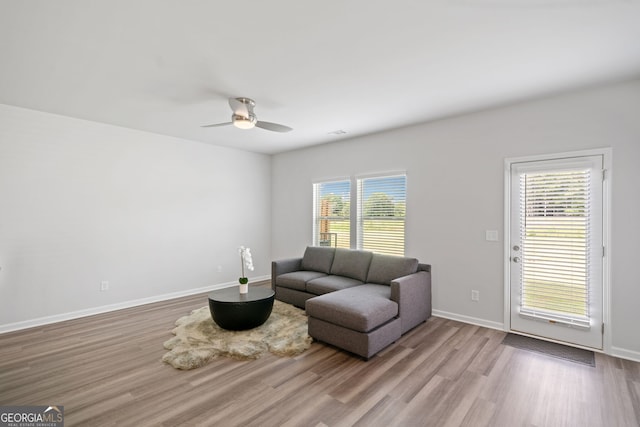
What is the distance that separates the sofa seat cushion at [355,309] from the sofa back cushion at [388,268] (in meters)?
0.55

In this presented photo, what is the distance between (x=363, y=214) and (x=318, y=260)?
1125 millimetres

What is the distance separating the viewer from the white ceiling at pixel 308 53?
6.39ft

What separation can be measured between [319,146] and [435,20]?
12.4ft

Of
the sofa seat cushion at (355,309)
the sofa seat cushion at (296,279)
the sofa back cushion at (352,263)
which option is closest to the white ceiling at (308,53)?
the sofa back cushion at (352,263)

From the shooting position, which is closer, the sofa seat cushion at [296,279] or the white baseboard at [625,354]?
the white baseboard at [625,354]

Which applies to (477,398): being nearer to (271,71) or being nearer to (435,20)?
(435,20)

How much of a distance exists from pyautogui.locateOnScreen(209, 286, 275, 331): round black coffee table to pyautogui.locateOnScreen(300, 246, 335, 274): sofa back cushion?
1.45m

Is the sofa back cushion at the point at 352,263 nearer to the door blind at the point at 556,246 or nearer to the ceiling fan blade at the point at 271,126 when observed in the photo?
the door blind at the point at 556,246

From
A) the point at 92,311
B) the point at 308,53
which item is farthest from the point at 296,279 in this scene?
the point at 308,53

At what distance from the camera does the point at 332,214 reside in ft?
18.5

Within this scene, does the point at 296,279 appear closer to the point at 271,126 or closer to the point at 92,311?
the point at 271,126

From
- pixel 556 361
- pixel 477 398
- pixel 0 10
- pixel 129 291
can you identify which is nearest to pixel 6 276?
pixel 129 291

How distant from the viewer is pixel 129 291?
456 centimetres

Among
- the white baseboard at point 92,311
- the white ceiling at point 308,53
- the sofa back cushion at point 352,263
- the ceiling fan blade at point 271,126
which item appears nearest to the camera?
the white ceiling at point 308,53
